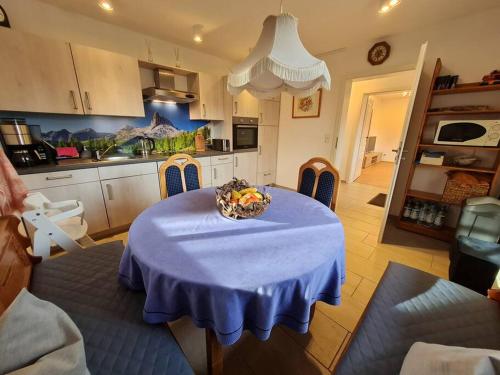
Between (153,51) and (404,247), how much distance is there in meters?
4.06

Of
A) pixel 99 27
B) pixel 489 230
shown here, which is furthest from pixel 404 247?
pixel 99 27

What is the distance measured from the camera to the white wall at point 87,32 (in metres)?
1.99

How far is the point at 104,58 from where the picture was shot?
2.26 meters

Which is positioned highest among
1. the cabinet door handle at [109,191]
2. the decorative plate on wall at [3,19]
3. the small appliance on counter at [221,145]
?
the decorative plate on wall at [3,19]

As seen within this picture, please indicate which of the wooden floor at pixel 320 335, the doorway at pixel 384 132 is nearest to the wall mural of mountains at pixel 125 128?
the wooden floor at pixel 320 335

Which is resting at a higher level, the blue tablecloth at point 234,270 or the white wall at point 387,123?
the white wall at point 387,123

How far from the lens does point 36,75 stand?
1945mm

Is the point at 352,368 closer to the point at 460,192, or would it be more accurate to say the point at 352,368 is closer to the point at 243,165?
the point at 460,192

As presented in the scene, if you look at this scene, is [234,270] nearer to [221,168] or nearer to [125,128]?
[221,168]

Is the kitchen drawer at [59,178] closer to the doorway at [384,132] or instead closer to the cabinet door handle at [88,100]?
the cabinet door handle at [88,100]

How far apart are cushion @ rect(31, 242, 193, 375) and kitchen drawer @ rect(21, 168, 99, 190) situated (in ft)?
3.69

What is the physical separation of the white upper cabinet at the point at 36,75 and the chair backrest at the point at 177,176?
129 centimetres

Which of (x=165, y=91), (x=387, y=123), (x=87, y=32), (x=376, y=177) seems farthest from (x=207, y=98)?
(x=387, y=123)

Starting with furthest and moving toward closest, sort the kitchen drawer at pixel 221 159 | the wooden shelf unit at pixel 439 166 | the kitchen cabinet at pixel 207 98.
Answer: the kitchen drawer at pixel 221 159
the kitchen cabinet at pixel 207 98
the wooden shelf unit at pixel 439 166
